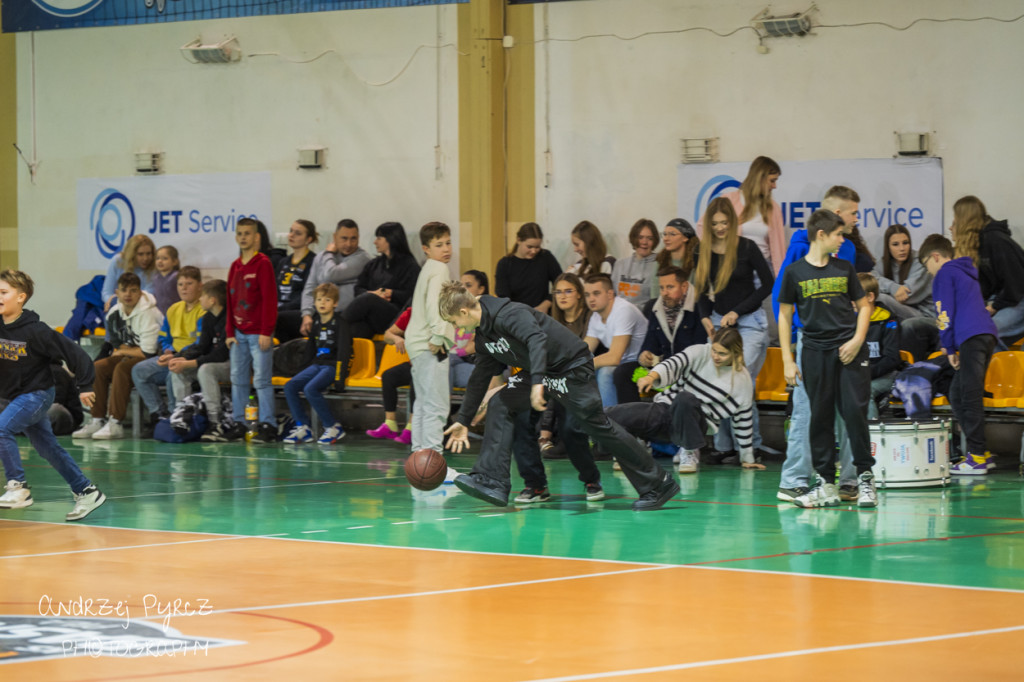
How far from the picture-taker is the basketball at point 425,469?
951 cm

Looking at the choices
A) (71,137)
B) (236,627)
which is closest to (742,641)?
(236,627)

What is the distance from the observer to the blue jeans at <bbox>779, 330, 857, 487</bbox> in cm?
967

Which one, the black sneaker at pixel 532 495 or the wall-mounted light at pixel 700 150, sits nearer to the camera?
the black sneaker at pixel 532 495

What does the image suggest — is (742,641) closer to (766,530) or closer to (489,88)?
(766,530)

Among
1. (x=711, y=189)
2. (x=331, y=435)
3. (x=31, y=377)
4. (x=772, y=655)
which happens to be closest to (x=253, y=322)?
(x=331, y=435)

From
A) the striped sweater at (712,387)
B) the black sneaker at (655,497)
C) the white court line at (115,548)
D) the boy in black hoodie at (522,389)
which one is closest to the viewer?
the white court line at (115,548)

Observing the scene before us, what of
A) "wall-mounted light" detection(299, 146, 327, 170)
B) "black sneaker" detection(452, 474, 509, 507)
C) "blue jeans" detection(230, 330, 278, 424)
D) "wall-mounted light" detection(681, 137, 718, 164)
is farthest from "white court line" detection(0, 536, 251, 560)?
"wall-mounted light" detection(299, 146, 327, 170)

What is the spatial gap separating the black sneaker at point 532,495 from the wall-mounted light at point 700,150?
5.96 m

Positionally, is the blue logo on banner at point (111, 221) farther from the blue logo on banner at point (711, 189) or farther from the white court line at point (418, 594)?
the white court line at point (418, 594)

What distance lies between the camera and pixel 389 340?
44.9ft

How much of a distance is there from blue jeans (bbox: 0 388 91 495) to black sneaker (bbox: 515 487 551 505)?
290 centimetres

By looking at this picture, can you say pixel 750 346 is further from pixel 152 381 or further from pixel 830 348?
pixel 152 381

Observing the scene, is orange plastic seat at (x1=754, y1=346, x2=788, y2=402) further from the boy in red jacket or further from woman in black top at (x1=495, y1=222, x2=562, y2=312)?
the boy in red jacket

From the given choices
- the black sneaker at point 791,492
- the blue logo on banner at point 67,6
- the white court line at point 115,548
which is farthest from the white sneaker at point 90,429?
the black sneaker at point 791,492
